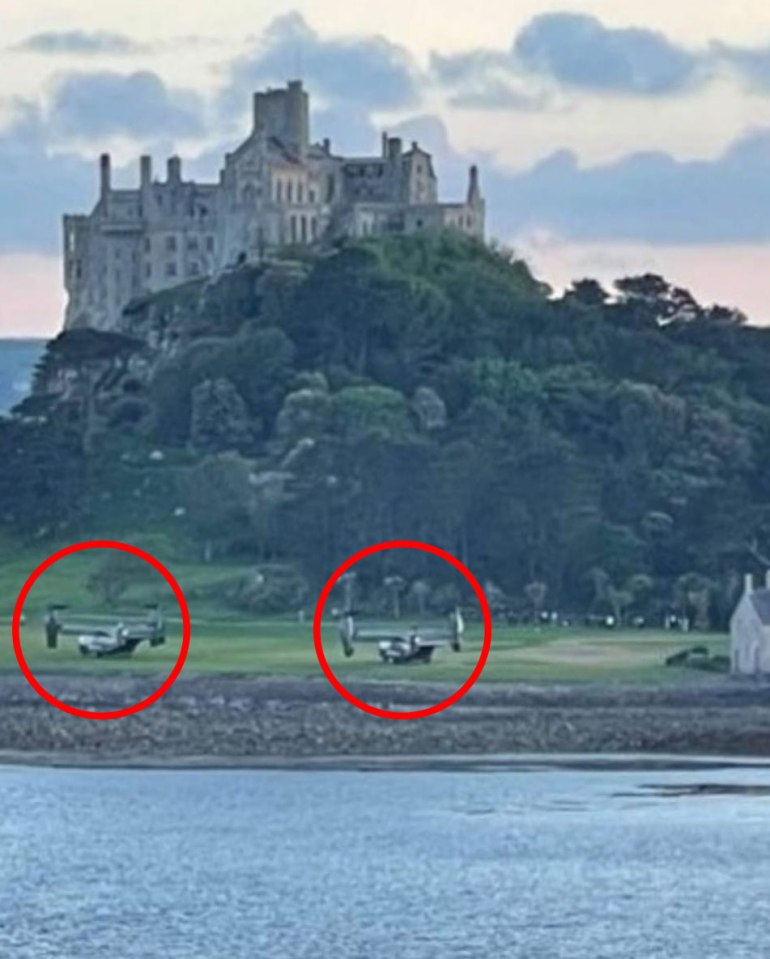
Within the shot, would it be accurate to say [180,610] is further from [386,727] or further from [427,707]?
[386,727]

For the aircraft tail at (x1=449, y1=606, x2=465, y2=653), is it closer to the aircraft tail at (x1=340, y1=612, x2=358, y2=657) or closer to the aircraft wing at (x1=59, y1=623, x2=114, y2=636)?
the aircraft tail at (x1=340, y1=612, x2=358, y2=657)

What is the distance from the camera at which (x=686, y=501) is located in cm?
13925

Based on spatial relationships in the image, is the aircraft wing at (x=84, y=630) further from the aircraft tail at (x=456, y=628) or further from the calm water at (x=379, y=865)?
the calm water at (x=379, y=865)

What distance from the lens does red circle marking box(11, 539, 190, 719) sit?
10106cm

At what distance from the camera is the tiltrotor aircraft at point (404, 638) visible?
11206 cm

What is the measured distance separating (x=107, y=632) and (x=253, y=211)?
48404 mm

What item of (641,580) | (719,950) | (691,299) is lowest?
(719,950)

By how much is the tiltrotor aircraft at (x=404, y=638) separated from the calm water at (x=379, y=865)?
19.4 m

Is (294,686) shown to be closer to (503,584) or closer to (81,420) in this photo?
(503,584)

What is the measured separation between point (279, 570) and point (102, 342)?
30.0m

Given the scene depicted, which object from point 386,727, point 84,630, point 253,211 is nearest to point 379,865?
point 386,727

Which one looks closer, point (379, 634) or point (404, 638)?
point (404, 638)

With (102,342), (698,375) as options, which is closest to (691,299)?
(698,375)

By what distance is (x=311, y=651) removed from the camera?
113812 millimetres
